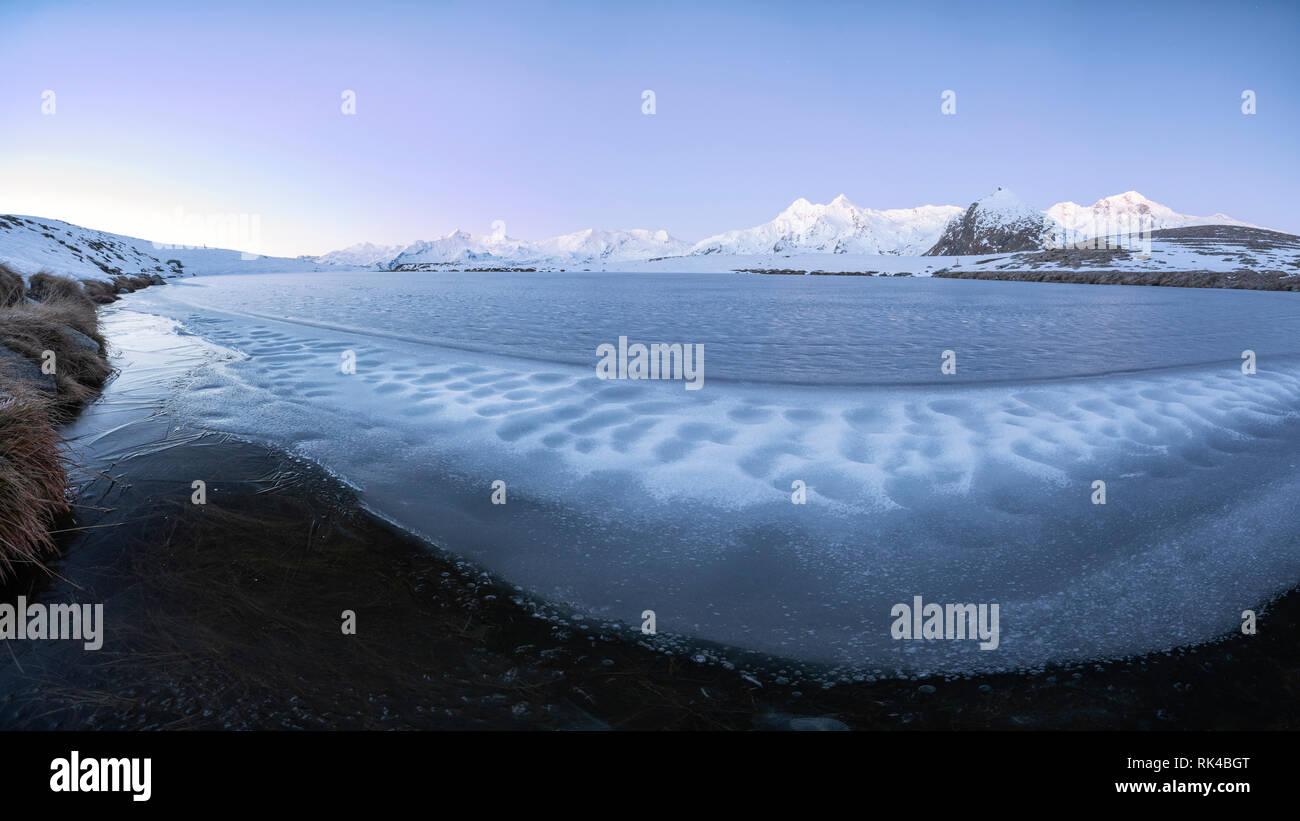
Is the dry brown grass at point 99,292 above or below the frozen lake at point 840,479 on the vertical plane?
above

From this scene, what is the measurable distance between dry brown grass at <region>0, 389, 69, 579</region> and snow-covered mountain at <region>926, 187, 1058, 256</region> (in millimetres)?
186194

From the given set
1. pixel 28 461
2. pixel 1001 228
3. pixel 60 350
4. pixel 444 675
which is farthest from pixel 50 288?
pixel 1001 228

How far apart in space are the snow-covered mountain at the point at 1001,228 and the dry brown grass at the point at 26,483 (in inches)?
7330

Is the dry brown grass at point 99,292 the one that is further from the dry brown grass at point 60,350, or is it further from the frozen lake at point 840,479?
the frozen lake at point 840,479

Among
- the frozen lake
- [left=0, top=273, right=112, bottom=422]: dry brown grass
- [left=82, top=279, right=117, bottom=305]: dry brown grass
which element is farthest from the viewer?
[left=82, top=279, right=117, bottom=305]: dry brown grass

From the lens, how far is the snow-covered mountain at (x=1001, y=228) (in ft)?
553

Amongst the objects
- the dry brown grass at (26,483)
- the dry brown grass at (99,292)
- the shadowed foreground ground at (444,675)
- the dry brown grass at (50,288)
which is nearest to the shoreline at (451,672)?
the shadowed foreground ground at (444,675)

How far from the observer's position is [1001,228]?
179000 millimetres

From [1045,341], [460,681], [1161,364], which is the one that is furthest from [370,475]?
[1045,341]

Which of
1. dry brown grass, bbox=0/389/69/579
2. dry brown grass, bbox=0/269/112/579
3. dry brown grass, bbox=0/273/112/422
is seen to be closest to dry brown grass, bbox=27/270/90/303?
dry brown grass, bbox=0/273/112/422

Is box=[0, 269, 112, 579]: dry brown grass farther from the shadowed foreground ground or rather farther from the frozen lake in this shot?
the frozen lake

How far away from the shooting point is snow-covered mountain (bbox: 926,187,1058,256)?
168 metres
